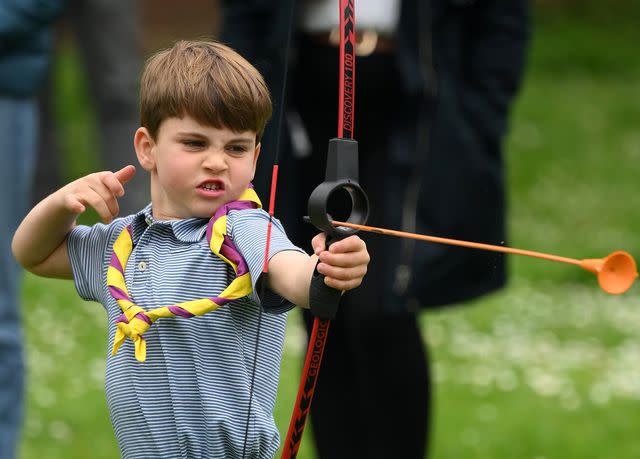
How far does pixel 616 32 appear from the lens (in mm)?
16266

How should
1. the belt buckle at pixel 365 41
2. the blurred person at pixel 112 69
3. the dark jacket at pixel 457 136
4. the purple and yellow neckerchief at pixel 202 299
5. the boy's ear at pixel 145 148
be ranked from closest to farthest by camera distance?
the purple and yellow neckerchief at pixel 202 299
the boy's ear at pixel 145 148
the belt buckle at pixel 365 41
the dark jacket at pixel 457 136
the blurred person at pixel 112 69

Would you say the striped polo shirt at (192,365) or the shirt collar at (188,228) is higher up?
the shirt collar at (188,228)

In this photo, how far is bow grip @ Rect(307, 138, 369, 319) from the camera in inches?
77.6

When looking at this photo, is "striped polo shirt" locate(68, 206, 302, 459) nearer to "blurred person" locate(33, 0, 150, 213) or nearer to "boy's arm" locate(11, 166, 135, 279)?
"boy's arm" locate(11, 166, 135, 279)

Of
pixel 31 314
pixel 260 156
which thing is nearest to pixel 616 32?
pixel 31 314

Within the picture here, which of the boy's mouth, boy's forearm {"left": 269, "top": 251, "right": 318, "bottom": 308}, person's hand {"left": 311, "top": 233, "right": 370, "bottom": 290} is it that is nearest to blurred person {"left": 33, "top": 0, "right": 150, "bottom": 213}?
the boy's mouth

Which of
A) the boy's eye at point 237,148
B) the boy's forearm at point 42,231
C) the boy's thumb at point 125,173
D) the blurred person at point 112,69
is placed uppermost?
the blurred person at point 112,69

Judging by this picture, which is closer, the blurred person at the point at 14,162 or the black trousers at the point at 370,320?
the black trousers at the point at 370,320

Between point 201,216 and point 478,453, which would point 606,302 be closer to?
point 478,453

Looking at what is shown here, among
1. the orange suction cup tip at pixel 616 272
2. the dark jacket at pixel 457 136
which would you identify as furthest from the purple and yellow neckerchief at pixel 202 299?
the dark jacket at pixel 457 136

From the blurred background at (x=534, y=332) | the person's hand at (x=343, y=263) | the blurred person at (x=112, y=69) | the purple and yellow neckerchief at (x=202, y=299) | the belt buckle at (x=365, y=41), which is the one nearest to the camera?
the person's hand at (x=343, y=263)

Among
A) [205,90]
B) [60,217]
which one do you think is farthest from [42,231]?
[205,90]

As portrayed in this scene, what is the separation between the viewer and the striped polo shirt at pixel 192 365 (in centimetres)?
221

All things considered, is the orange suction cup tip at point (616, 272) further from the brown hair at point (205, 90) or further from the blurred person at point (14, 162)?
the blurred person at point (14, 162)
